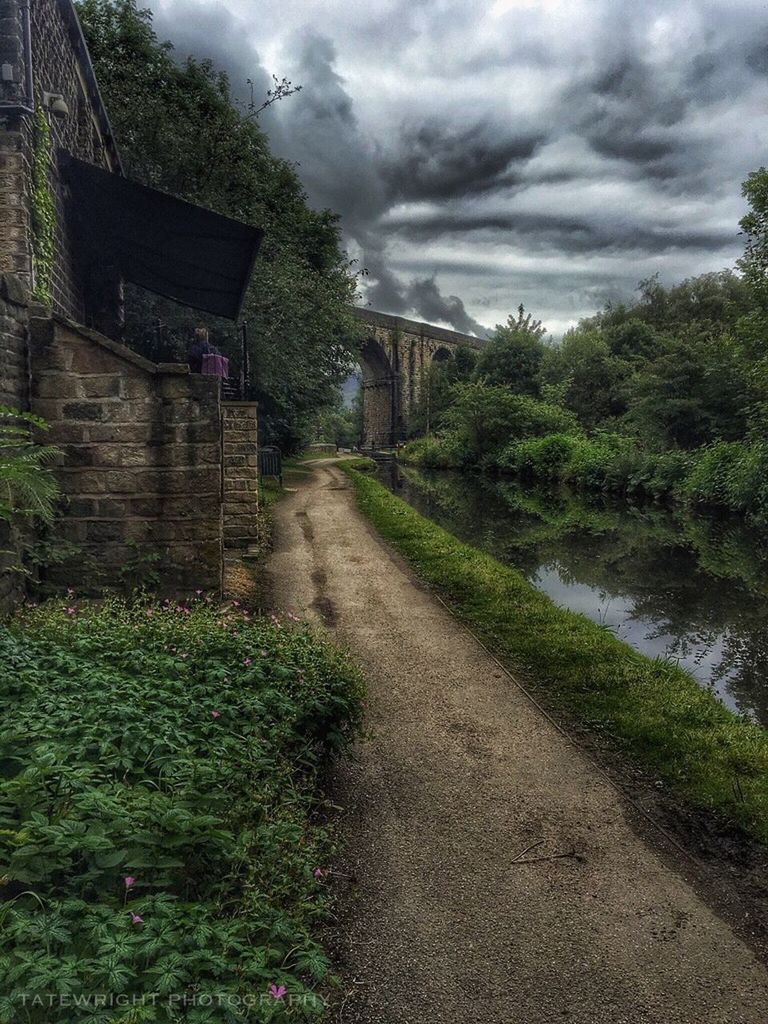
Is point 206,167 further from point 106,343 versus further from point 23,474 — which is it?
point 23,474

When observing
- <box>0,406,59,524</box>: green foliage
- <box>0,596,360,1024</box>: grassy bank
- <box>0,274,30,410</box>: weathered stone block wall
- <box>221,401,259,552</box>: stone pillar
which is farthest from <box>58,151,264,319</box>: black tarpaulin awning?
<box>0,596,360,1024</box>: grassy bank

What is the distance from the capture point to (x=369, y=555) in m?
9.98

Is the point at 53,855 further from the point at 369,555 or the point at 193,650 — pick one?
the point at 369,555

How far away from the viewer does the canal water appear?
7020 millimetres

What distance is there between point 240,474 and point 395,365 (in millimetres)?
A: 45711

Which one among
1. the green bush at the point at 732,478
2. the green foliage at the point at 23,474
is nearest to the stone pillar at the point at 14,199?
the green foliage at the point at 23,474

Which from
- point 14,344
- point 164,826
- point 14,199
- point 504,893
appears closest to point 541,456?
point 14,199

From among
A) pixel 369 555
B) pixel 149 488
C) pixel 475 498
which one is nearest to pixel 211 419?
pixel 149 488

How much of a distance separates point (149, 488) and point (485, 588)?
408 centimetres

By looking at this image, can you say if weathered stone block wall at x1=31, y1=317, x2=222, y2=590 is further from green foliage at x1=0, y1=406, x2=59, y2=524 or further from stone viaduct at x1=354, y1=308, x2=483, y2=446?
stone viaduct at x1=354, y1=308, x2=483, y2=446

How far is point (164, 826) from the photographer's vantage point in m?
2.14

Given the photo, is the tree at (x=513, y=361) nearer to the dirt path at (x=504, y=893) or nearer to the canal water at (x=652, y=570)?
the canal water at (x=652, y=570)

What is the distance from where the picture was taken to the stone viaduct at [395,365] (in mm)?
52781

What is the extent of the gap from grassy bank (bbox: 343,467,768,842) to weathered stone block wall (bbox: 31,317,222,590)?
301cm
